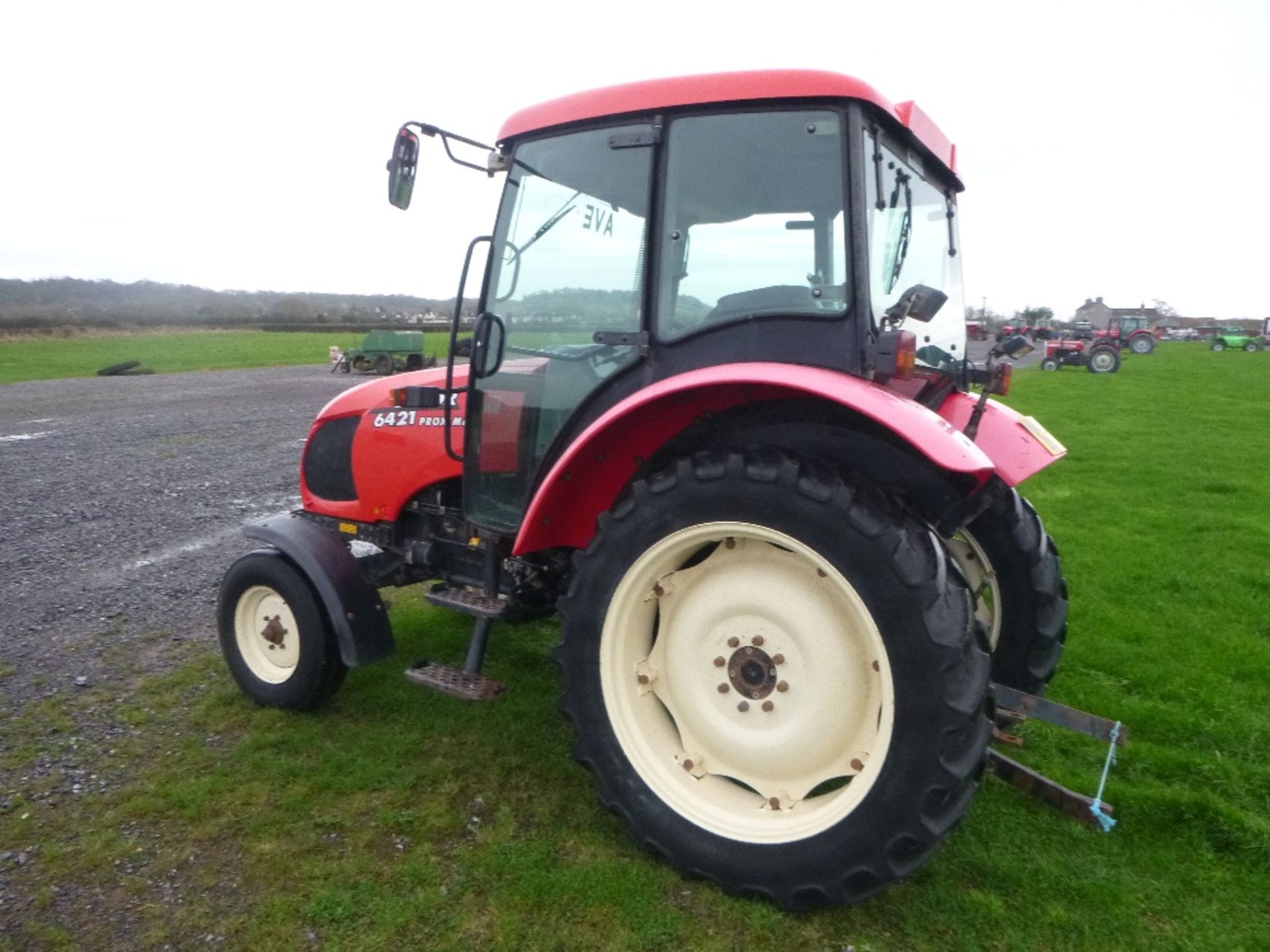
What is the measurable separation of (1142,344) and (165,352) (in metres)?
40.5

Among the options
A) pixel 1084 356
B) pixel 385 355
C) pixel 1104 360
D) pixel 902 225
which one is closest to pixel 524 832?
pixel 902 225

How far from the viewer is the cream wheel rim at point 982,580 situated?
331 cm

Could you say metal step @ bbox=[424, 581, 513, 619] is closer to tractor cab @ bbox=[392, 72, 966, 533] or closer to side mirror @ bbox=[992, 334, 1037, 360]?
tractor cab @ bbox=[392, 72, 966, 533]

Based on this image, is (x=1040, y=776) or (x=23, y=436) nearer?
(x=1040, y=776)

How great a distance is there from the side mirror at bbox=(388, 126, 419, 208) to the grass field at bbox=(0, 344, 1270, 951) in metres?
2.00

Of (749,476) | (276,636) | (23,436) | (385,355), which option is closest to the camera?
(749,476)

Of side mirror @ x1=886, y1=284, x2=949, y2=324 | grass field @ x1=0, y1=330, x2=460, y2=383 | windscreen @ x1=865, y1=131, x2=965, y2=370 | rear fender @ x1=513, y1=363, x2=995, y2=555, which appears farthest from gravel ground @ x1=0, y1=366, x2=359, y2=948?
grass field @ x1=0, y1=330, x2=460, y2=383

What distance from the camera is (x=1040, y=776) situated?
2639 mm

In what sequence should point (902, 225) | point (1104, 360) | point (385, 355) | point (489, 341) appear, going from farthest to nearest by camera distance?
1. point (1104, 360)
2. point (385, 355)
3. point (489, 341)
4. point (902, 225)

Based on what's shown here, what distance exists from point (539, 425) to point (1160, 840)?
94.2 inches

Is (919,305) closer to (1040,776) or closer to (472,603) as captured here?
(1040,776)

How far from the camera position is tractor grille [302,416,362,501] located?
3852 millimetres

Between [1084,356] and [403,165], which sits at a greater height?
[403,165]

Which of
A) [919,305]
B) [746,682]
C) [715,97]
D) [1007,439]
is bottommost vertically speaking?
[746,682]
